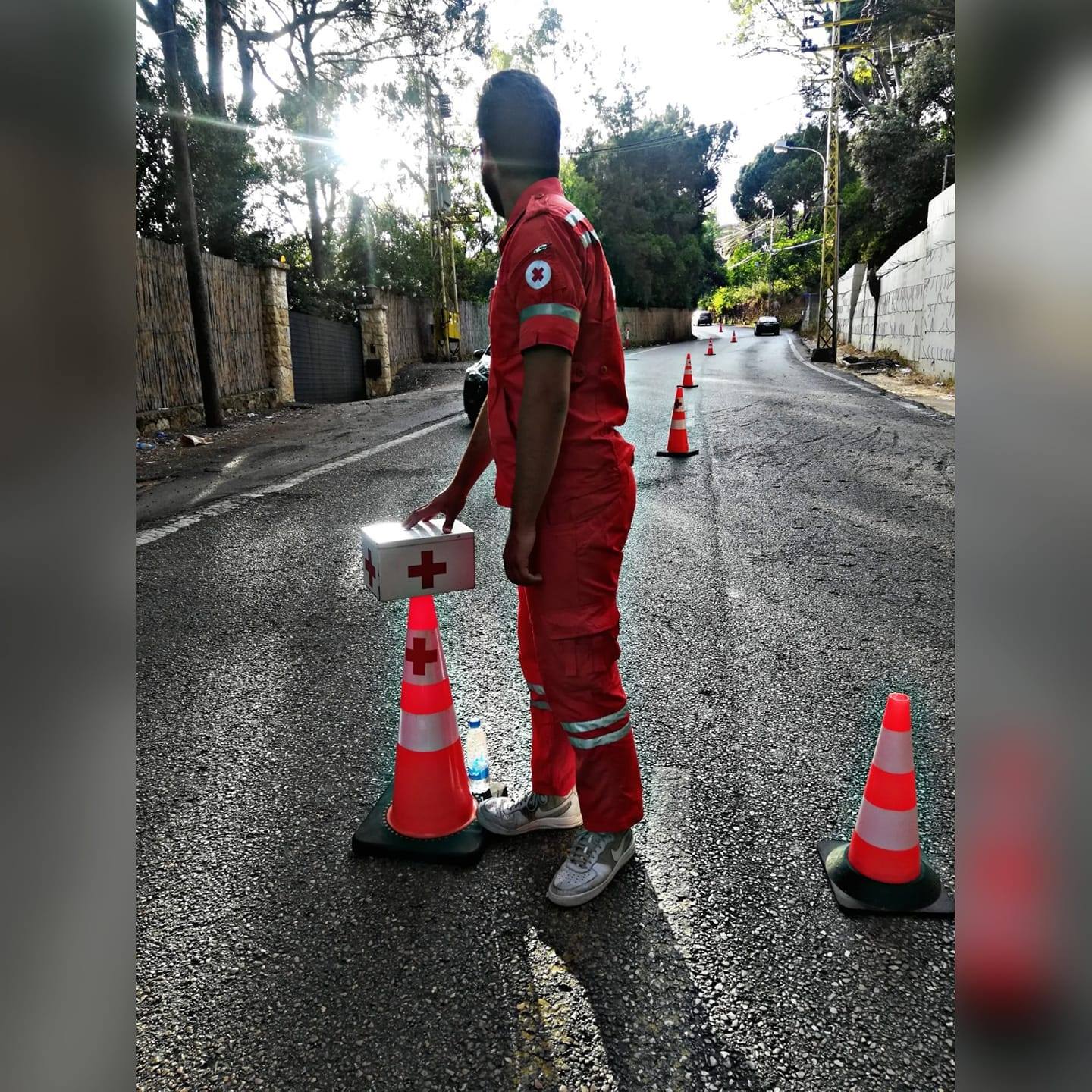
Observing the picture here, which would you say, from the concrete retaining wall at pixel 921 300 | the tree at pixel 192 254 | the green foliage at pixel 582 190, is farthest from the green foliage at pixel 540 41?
the tree at pixel 192 254

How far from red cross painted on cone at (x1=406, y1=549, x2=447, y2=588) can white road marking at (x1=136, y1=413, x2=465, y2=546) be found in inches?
148

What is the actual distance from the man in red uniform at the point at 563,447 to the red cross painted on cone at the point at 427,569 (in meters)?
0.31

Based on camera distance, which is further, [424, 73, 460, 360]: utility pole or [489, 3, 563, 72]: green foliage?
[489, 3, 563, 72]: green foliage

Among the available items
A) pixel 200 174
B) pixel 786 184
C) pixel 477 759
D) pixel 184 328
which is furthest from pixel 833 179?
pixel 786 184

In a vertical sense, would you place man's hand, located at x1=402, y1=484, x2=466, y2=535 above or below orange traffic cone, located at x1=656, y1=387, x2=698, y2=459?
above

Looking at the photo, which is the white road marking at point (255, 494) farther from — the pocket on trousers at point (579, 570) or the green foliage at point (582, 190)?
the green foliage at point (582, 190)

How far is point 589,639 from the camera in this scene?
2256mm

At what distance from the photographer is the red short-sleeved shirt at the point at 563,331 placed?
2.05 metres

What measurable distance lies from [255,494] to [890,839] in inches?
238

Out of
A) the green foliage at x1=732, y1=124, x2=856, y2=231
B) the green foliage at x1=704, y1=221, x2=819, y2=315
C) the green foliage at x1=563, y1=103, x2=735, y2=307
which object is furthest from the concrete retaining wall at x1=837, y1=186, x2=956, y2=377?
the green foliage at x1=704, y1=221, x2=819, y2=315

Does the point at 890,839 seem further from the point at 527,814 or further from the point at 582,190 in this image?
the point at 582,190

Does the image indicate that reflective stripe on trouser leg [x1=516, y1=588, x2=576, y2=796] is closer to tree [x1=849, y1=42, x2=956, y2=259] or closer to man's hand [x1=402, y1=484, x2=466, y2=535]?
man's hand [x1=402, y1=484, x2=466, y2=535]

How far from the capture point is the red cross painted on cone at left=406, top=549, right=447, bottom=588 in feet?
8.16

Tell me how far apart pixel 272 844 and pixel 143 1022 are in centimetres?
66
